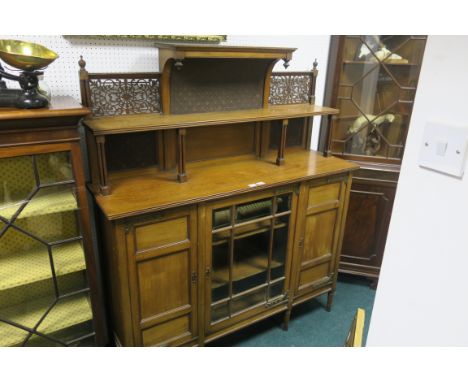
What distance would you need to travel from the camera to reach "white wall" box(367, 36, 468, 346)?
0.74 metres

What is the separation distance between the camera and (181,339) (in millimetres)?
1803

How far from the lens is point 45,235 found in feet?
4.81

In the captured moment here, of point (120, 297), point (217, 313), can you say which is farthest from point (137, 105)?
point (217, 313)

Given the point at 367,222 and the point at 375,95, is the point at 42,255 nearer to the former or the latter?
the point at 367,222

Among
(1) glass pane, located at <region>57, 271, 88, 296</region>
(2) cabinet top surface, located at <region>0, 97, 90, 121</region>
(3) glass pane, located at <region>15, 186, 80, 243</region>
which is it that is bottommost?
(1) glass pane, located at <region>57, 271, 88, 296</region>

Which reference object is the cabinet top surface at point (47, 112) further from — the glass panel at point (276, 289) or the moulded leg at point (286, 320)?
the moulded leg at point (286, 320)

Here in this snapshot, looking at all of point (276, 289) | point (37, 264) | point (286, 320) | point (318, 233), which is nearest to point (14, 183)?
point (37, 264)

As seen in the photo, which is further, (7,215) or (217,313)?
(217,313)

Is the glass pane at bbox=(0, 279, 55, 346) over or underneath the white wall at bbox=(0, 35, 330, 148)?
underneath

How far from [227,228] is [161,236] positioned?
0.34 meters

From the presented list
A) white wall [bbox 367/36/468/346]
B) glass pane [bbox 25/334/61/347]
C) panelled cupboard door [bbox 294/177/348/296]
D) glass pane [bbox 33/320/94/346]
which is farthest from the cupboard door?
glass pane [bbox 25/334/61/347]

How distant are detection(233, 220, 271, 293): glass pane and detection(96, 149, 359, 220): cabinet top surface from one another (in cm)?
24

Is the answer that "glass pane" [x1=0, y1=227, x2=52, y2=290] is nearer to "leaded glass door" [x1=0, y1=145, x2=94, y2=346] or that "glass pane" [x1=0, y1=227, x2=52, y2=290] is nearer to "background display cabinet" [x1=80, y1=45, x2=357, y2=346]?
"leaded glass door" [x1=0, y1=145, x2=94, y2=346]

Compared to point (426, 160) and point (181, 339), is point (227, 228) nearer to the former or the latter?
point (181, 339)
